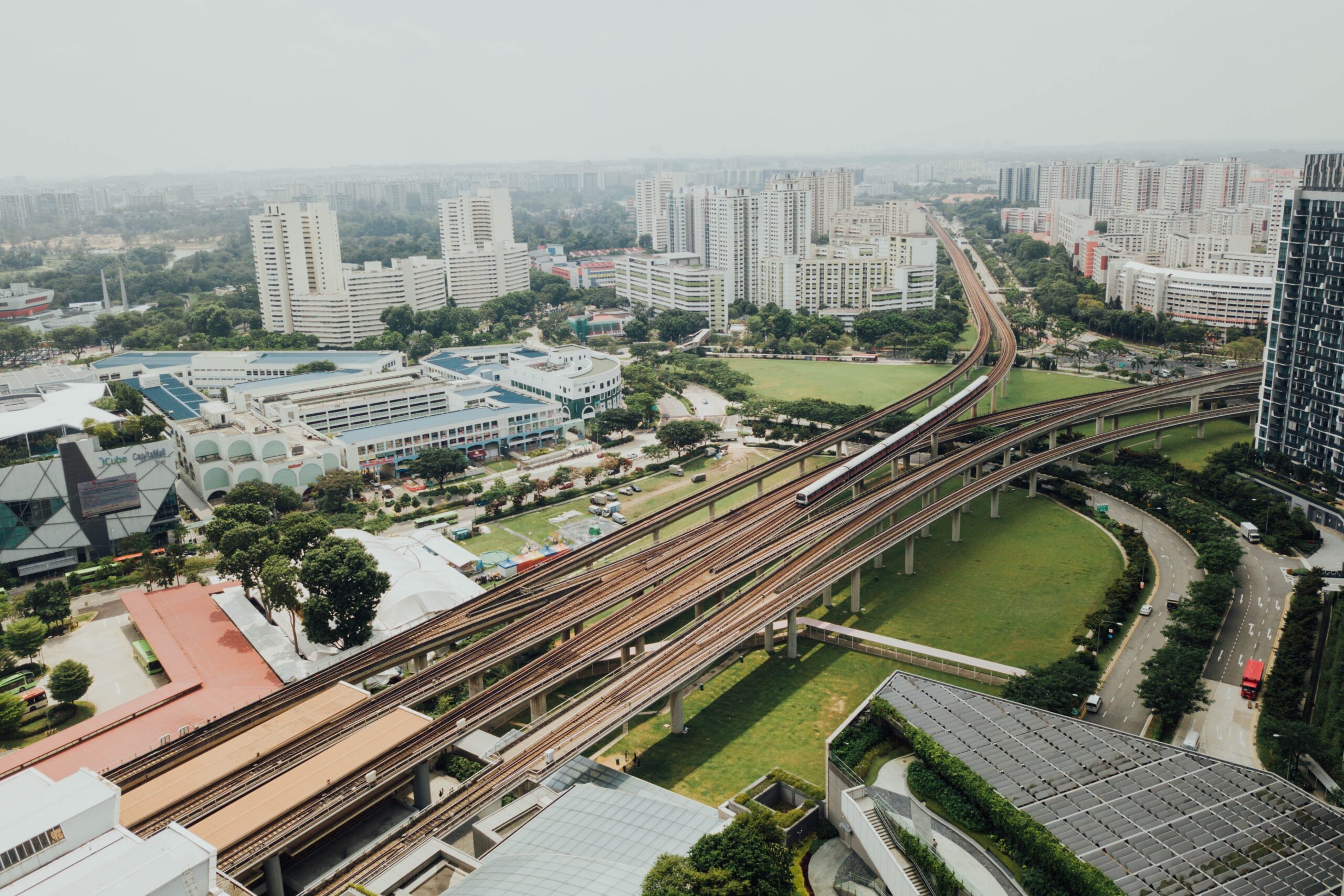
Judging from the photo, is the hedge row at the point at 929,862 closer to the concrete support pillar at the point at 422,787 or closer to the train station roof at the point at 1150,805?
the train station roof at the point at 1150,805

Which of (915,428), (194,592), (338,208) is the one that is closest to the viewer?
(194,592)

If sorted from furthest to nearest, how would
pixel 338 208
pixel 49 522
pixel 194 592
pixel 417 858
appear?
1. pixel 338 208
2. pixel 49 522
3. pixel 194 592
4. pixel 417 858

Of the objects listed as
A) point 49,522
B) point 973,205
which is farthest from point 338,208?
point 49,522

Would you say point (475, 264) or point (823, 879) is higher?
point (475, 264)

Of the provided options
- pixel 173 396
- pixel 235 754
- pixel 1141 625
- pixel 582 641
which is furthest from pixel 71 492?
pixel 1141 625

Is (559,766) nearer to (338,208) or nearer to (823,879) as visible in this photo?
(823,879)

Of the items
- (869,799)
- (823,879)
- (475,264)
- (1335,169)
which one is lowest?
(823,879)
